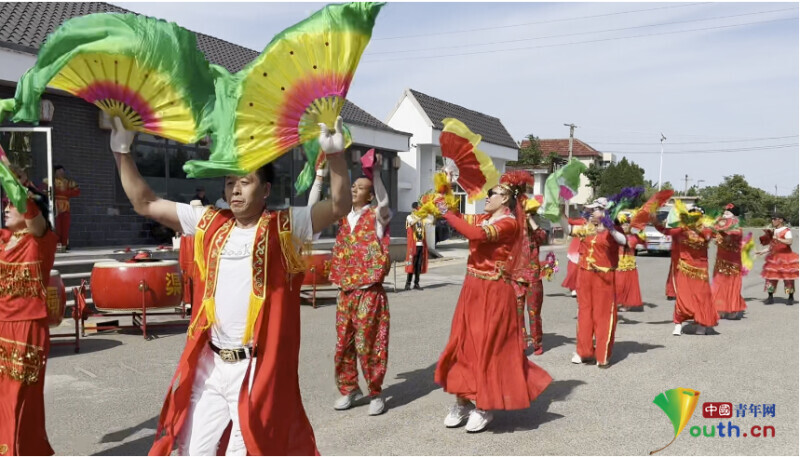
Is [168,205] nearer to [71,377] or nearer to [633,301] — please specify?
[71,377]

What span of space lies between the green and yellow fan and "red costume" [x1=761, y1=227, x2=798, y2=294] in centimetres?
1240

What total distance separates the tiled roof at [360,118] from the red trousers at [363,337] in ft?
48.4

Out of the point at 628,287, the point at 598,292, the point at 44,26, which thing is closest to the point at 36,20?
the point at 44,26

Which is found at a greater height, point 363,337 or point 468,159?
point 468,159

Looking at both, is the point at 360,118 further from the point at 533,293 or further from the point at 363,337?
the point at 363,337

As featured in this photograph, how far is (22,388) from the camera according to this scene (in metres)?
3.80

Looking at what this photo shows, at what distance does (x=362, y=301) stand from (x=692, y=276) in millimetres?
5525

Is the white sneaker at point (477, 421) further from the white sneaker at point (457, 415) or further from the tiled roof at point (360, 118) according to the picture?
the tiled roof at point (360, 118)

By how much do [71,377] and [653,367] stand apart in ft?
19.4

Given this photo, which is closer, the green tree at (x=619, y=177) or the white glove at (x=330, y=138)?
the white glove at (x=330, y=138)

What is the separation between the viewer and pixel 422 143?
25.5m

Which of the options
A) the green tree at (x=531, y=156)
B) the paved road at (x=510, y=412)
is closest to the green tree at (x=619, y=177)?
the green tree at (x=531, y=156)

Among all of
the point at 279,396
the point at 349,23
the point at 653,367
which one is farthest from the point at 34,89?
the point at 653,367

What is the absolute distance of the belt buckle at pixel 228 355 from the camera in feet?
9.77
